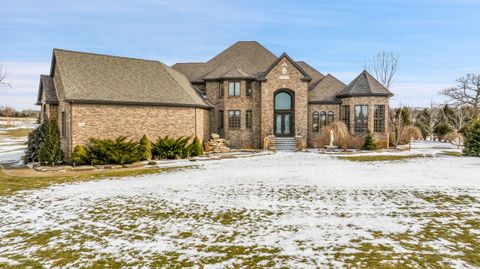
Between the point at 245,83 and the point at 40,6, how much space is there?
1571 centimetres

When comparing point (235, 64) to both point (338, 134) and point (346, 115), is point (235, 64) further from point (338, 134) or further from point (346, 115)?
point (338, 134)

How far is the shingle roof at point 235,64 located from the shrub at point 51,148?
13121 millimetres

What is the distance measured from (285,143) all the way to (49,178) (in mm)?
17723

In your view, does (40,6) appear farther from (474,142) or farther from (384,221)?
(474,142)

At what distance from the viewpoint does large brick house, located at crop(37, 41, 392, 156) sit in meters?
18.8

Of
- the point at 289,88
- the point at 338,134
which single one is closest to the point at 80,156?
the point at 289,88

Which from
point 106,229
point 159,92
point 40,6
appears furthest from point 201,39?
point 106,229

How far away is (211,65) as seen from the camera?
29.6 m

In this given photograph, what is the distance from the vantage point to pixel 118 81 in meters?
20.7

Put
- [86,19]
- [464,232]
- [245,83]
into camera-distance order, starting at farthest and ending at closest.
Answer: [245,83] < [86,19] < [464,232]

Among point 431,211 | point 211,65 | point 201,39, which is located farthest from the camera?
point 201,39

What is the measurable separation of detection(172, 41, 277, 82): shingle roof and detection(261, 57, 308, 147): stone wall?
6.00 feet

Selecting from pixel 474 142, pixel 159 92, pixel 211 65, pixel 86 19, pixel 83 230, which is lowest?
pixel 83 230

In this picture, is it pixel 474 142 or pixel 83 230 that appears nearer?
pixel 83 230
